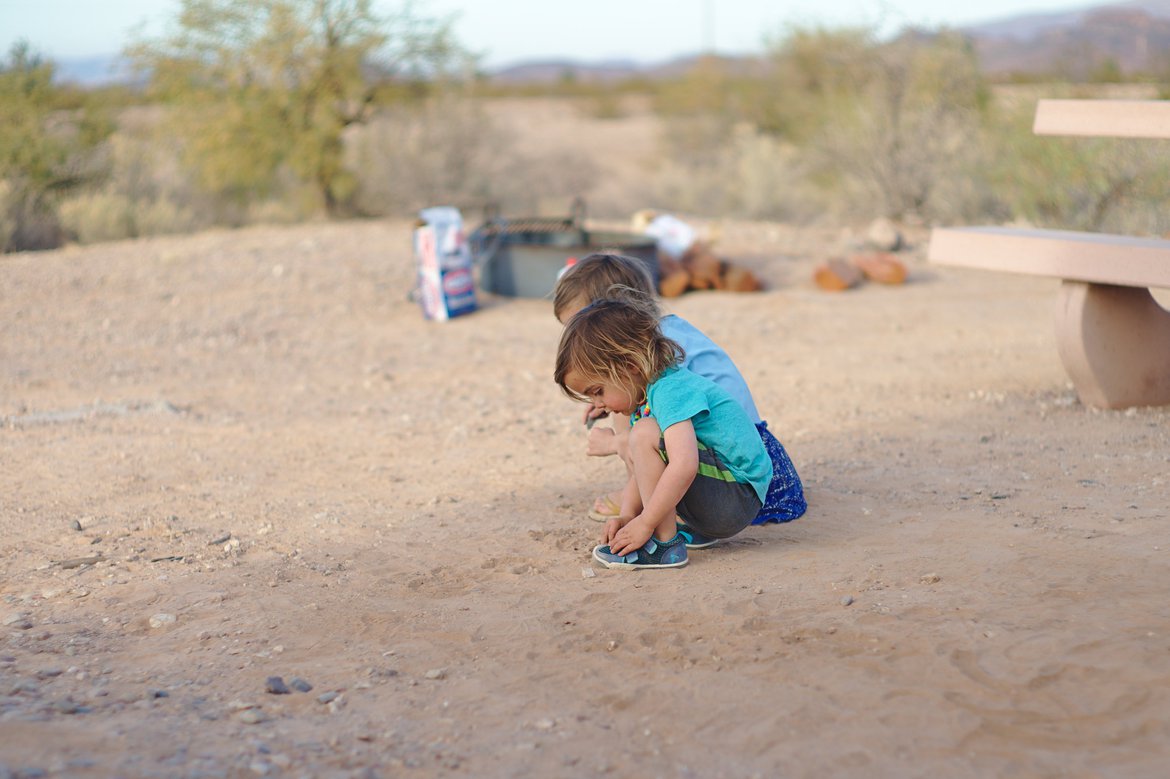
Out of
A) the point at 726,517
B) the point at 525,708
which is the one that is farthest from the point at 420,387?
the point at 525,708

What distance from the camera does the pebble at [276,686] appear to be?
8.04ft

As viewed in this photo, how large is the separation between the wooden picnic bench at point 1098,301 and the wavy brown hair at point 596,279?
183cm

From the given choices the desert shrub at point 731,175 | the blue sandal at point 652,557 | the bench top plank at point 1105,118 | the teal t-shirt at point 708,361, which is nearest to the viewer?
the blue sandal at point 652,557

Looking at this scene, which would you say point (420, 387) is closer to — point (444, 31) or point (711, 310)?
point (711, 310)

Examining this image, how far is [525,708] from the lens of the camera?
234 centimetres

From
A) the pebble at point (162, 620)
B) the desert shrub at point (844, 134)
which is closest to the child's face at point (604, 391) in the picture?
the pebble at point (162, 620)

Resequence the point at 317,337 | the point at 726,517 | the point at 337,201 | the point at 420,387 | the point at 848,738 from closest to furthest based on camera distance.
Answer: the point at 848,738, the point at 726,517, the point at 420,387, the point at 317,337, the point at 337,201

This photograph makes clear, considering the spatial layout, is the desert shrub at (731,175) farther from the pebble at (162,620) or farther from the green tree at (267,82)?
the pebble at (162,620)

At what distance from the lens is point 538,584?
122 inches

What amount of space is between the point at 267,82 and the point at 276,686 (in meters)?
9.50

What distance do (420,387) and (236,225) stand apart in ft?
22.8

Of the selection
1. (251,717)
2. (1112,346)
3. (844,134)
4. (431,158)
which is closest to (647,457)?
(251,717)

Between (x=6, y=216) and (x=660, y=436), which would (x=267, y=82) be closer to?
(x=6, y=216)

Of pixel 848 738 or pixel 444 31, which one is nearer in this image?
pixel 848 738
